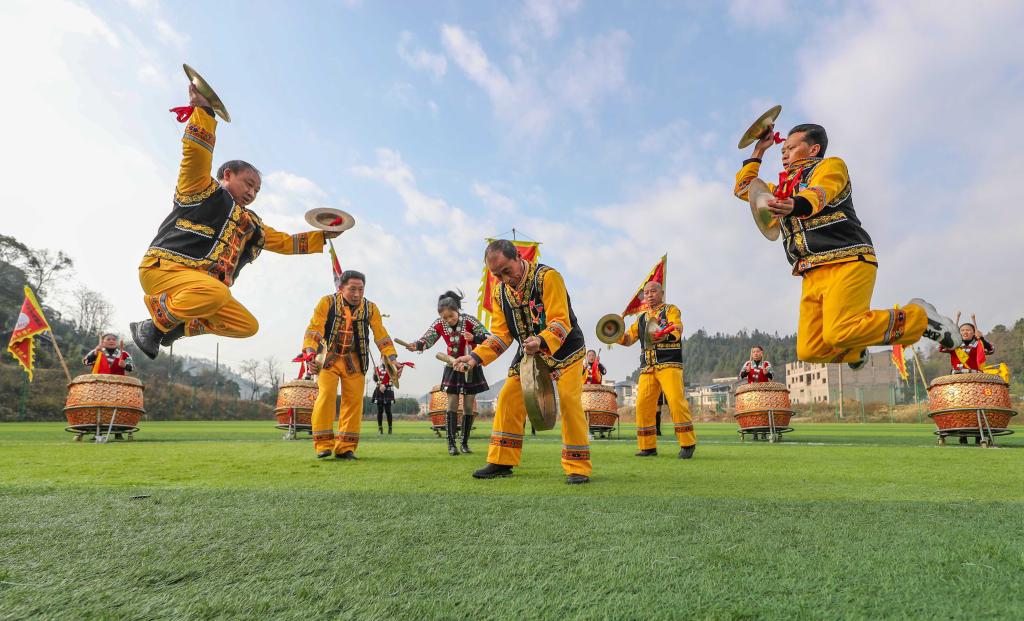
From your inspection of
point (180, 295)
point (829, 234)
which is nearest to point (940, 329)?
point (829, 234)

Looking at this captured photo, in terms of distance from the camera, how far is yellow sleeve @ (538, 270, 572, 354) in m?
4.16

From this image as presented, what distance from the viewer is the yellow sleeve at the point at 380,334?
262 inches

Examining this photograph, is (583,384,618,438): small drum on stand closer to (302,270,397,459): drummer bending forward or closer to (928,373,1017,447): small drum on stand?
(928,373,1017,447): small drum on stand

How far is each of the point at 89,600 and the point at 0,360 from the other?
47.5 metres

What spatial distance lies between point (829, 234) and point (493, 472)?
2968 mm

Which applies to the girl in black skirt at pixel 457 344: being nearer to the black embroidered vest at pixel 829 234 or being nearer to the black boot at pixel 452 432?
the black boot at pixel 452 432

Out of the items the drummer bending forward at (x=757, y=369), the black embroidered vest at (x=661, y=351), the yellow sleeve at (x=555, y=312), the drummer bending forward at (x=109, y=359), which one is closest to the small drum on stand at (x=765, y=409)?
the drummer bending forward at (x=757, y=369)

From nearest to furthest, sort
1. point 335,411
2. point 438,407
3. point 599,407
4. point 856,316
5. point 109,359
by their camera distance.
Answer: point 856,316 < point 335,411 < point 109,359 < point 599,407 < point 438,407

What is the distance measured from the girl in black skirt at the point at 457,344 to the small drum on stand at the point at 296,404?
4.33m

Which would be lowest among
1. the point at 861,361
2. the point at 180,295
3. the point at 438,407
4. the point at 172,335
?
the point at 438,407

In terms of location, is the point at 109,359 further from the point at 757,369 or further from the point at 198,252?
the point at 757,369

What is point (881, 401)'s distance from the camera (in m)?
37.9

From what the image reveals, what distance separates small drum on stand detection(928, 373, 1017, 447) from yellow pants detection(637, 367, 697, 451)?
4817 millimetres

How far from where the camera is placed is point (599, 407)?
11734 millimetres
